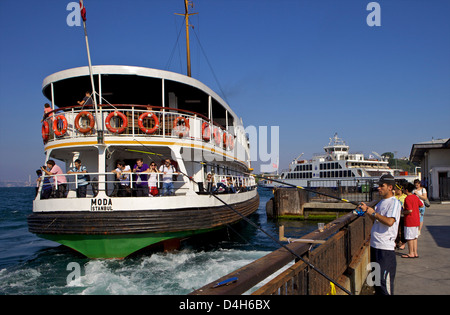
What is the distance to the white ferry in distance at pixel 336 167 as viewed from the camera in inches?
2240

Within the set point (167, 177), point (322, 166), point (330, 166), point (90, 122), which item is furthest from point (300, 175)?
point (90, 122)

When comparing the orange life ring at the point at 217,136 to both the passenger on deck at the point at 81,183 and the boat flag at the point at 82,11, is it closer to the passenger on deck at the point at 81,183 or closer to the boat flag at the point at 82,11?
the passenger on deck at the point at 81,183

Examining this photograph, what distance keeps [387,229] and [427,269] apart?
2797mm

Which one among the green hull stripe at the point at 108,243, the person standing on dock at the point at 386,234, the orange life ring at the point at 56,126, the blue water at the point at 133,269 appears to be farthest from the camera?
the orange life ring at the point at 56,126

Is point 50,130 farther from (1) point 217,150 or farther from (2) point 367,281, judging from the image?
(2) point 367,281

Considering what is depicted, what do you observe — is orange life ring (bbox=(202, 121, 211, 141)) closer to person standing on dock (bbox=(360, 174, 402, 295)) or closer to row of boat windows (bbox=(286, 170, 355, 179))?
person standing on dock (bbox=(360, 174, 402, 295))

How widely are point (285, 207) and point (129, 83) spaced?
14.2 meters

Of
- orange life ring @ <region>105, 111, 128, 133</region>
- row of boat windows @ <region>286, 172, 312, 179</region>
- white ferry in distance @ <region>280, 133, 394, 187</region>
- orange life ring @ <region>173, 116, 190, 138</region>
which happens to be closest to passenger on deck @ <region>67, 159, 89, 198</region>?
orange life ring @ <region>105, 111, 128, 133</region>

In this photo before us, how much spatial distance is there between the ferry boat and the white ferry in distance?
4369 centimetres

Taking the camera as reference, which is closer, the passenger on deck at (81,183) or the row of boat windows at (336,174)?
the passenger on deck at (81,183)

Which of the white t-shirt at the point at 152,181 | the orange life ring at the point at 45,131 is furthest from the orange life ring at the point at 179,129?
the orange life ring at the point at 45,131

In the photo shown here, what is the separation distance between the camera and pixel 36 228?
33.1 feet

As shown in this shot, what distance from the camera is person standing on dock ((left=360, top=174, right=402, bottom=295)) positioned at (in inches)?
181

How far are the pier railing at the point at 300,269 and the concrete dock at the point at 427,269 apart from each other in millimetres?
917
